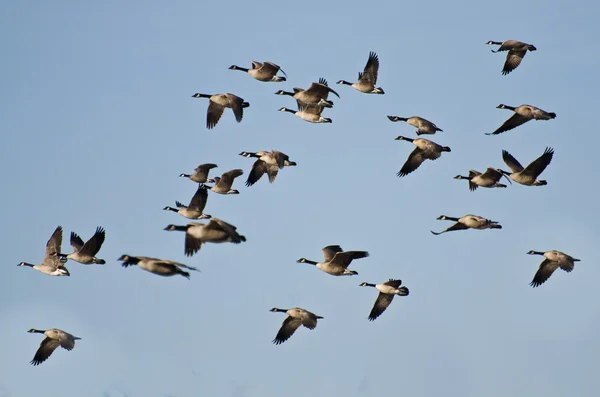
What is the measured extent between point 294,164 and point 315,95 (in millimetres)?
2273

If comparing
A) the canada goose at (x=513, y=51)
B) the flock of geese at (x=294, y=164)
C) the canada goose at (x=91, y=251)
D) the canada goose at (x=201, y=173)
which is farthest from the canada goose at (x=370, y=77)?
the canada goose at (x=91, y=251)

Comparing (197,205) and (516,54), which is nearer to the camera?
(197,205)

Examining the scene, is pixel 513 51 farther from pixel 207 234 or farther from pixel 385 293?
pixel 207 234

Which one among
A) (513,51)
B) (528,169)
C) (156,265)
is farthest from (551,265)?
(156,265)

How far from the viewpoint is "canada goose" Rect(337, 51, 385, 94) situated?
31.3 m

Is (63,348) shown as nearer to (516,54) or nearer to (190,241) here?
(190,241)

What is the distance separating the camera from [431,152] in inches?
1194

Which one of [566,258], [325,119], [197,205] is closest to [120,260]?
[197,205]

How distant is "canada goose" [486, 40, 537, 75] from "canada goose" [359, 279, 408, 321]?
740 cm

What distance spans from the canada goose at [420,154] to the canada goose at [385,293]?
330 cm

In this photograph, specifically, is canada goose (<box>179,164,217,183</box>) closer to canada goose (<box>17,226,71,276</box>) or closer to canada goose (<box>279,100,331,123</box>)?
canada goose (<box>279,100,331,123</box>)

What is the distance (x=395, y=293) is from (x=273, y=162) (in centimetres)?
533

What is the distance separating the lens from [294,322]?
97.4 ft

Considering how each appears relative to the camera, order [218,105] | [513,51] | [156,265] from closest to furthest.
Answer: [156,265], [513,51], [218,105]
